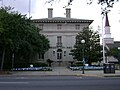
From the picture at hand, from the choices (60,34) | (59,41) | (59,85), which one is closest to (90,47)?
(60,34)

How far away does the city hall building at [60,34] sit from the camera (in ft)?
262

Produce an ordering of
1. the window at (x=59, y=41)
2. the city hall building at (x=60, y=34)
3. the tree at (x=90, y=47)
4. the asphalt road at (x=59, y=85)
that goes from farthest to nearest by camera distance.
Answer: the window at (x=59, y=41) → the city hall building at (x=60, y=34) → the tree at (x=90, y=47) → the asphalt road at (x=59, y=85)

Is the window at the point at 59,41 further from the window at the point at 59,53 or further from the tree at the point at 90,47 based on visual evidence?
the tree at the point at 90,47

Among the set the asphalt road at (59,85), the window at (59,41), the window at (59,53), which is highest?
the window at (59,41)

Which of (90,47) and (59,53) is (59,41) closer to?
(59,53)

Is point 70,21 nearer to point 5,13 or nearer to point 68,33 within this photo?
point 68,33

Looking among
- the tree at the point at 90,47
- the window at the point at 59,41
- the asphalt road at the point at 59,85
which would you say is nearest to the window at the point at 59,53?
the window at the point at 59,41

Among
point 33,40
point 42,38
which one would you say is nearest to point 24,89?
point 33,40

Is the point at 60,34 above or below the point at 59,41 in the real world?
above

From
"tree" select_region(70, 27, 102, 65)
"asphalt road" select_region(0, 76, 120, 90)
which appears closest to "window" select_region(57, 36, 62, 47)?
"tree" select_region(70, 27, 102, 65)

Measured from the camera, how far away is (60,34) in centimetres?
8062

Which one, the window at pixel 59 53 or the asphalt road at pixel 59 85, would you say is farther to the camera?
the window at pixel 59 53

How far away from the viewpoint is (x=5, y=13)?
47.8 m

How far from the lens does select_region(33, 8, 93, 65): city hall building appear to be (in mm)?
80000
